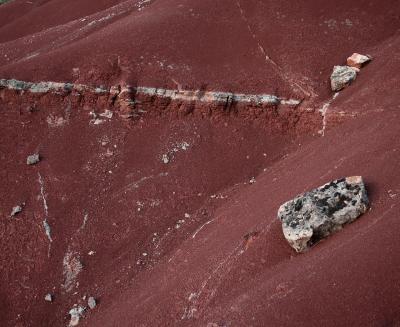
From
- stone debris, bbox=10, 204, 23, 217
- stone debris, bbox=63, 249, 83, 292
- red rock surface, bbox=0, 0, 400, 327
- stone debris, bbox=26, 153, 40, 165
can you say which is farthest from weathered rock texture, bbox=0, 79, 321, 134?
stone debris, bbox=63, 249, 83, 292

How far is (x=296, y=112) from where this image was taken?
2238cm

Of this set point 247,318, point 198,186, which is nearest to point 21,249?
point 198,186

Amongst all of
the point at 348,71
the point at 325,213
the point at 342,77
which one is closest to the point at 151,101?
the point at 342,77

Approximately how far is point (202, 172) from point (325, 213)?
8.17 m

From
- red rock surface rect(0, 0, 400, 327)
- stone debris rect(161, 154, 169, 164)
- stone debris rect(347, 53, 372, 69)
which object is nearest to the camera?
red rock surface rect(0, 0, 400, 327)

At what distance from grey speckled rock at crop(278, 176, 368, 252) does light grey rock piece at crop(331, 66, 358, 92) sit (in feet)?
30.0

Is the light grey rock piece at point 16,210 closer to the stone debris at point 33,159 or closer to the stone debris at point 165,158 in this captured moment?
the stone debris at point 33,159

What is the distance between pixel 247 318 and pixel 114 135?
12.5 m

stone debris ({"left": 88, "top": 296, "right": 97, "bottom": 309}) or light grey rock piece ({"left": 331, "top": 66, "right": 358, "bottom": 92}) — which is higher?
light grey rock piece ({"left": 331, "top": 66, "right": 358, "bottom": 92})

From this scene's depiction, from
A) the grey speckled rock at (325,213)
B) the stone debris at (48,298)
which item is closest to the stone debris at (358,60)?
the grey speckled rock at (325,213)

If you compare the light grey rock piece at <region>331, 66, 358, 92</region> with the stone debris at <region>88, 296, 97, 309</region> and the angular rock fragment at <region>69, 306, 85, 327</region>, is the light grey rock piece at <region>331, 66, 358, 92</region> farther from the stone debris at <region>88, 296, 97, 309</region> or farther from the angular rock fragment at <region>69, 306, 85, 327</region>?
the angular rock fragment at <region>69, 306, 85, 327</region>

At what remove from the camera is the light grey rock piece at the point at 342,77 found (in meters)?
22.5

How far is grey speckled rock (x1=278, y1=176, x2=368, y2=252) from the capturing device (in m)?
14.1

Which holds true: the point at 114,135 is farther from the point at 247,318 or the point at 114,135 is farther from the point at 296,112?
the point at 247,318
